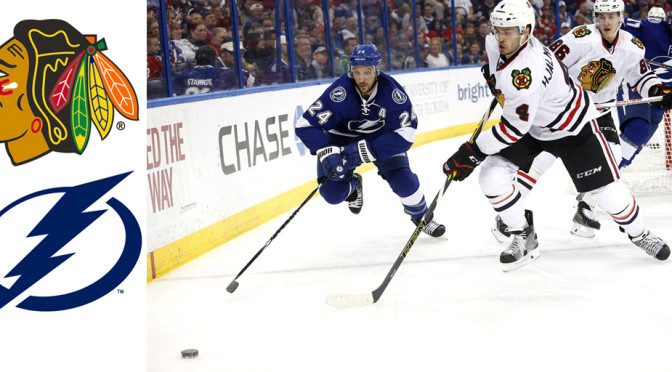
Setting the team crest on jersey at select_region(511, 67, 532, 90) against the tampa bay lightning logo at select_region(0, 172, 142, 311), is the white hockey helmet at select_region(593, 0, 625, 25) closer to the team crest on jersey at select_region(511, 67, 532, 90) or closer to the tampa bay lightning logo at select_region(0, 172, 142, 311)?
the team crest on jersey at select_region(511, 67, 532, 90)

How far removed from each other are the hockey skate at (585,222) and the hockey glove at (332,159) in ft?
3.96

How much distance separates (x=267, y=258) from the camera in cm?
382

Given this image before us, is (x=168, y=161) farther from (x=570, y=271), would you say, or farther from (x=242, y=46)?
(x=570, y=271)

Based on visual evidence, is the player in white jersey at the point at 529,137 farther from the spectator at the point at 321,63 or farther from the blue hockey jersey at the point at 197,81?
the spectator at the point at 321,63

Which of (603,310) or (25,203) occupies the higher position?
(25,203)

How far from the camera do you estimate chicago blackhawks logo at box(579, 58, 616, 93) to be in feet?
12.6

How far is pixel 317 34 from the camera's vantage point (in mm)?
6270

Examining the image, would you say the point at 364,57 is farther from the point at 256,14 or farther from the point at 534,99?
the point at 256,14

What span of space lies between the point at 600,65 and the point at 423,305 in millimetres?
1715

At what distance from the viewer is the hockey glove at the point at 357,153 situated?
361cm

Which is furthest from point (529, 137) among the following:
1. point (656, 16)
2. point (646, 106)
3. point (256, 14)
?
point (256, 14)

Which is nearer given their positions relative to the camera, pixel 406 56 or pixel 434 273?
pixel 434 273

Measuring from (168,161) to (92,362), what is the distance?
2061 mm

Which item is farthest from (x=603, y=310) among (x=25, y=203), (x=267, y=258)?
Result: (x=25, y=203)
